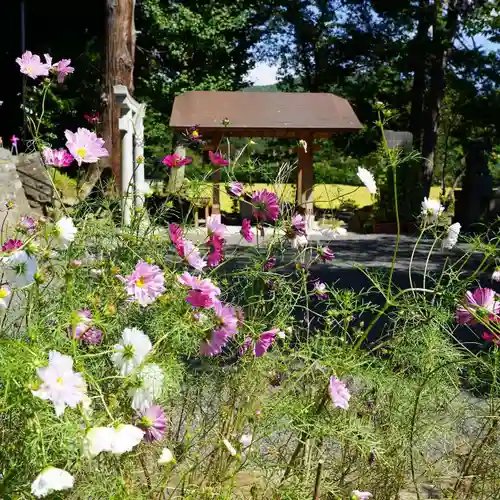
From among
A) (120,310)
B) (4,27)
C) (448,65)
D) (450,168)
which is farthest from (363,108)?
(120,310)

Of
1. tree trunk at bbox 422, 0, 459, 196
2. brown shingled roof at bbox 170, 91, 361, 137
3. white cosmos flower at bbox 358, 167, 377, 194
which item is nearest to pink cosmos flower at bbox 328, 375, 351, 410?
white cosmos flower at bbox 358, 167, 377, 194

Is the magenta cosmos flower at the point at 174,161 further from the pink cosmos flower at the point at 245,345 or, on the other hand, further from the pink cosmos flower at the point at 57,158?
the pink cosmos flower at the point at 245,345

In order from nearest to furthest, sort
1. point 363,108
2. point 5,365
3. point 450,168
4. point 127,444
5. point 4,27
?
point 127,444
point 5,365
point 4,27
point 363,108
point 450,168

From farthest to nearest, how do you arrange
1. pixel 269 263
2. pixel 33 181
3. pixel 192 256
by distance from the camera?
1. pixel 33 181
2. pixel 269 263
3. pixel 192 256

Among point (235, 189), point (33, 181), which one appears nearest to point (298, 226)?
point (235, 189)

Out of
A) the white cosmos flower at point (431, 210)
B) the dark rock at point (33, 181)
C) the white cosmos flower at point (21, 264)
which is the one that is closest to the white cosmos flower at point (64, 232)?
the white cosmos flower at point (21, 264)

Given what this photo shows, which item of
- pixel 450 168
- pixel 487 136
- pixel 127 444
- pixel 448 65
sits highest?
pixel 127 444

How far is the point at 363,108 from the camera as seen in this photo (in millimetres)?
18828

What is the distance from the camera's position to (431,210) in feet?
5.50

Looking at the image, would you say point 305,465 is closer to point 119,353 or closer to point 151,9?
point 119,353

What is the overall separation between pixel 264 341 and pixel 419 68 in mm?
17330

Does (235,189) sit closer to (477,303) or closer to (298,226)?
(298,226)

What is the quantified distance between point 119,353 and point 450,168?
2326 centimetres

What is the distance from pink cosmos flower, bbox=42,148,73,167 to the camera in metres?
1.56
